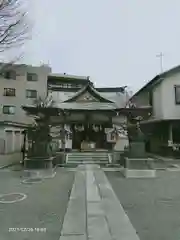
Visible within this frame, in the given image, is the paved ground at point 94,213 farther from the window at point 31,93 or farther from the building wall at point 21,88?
the window at point 31,93

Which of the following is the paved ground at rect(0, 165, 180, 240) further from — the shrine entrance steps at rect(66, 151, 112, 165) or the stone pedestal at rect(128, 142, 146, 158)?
the shrine entrance steps at rect(66, 151, 112, 165)

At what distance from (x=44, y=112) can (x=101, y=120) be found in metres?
7.07

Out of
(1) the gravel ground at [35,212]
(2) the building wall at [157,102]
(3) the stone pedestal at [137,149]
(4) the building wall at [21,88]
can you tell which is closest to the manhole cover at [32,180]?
(1) the gravel ground at [35,212]

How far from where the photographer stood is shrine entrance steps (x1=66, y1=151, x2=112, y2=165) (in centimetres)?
1820

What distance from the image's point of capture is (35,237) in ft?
14.3

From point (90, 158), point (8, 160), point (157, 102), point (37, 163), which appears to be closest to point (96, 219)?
point (37, 163)

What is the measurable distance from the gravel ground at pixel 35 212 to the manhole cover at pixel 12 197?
18 centimetres

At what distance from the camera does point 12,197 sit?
299 inches

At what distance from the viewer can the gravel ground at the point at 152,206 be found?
4652mm

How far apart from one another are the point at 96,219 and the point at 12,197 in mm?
3173

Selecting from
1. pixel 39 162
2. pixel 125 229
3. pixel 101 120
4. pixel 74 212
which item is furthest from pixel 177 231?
pixel 101 120

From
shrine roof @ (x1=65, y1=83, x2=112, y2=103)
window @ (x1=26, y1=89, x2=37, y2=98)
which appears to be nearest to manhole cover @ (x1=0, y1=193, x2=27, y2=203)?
shrine roof @ (x1=65, y1=83, x2=112, y2=103)

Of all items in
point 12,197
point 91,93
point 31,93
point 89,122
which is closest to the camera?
point 12,197

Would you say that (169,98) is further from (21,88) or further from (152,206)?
(21,88)
